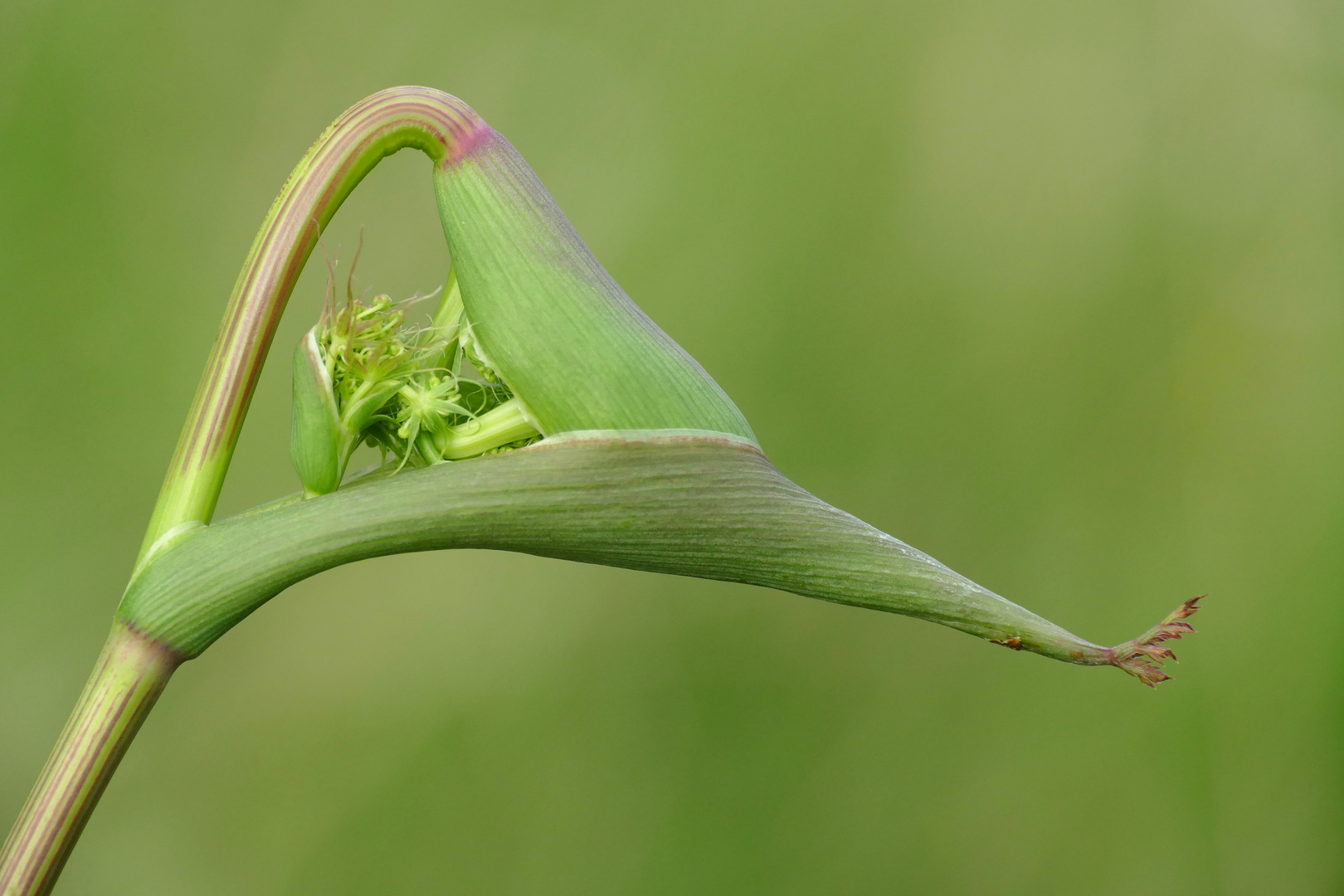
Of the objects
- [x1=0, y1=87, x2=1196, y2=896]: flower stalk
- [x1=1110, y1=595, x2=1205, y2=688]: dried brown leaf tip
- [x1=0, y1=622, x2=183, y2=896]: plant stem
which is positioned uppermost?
[x1=0, y1=87, x2=1196, y2=896]: flower stalk

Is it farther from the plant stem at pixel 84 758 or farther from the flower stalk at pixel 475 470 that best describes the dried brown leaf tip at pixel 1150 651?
the plant stem at pixel 84 758

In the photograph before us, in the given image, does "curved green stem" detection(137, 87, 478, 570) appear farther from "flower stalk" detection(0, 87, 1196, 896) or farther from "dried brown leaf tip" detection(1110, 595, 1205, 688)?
"dried brown leaf tip" detection(1110, 595, 1205, 688)

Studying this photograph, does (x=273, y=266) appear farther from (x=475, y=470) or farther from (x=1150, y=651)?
(x=1150, y=651)

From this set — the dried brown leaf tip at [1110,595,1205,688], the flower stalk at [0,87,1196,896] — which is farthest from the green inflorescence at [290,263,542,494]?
the dried brown leaf tip at [1110,595,1205,688]

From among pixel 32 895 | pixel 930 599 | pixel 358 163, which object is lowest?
Answer: pixel 32 895

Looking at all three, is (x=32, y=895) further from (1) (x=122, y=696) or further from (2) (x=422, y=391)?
(2) (x=422, y=391)

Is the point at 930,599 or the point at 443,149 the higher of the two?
the point at 443,149

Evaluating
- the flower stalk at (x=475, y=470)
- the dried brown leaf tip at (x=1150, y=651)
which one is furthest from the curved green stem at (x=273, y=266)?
the dried brown leaf tip at (x=1150, y=651)

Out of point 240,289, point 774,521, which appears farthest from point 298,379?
point 774,521
